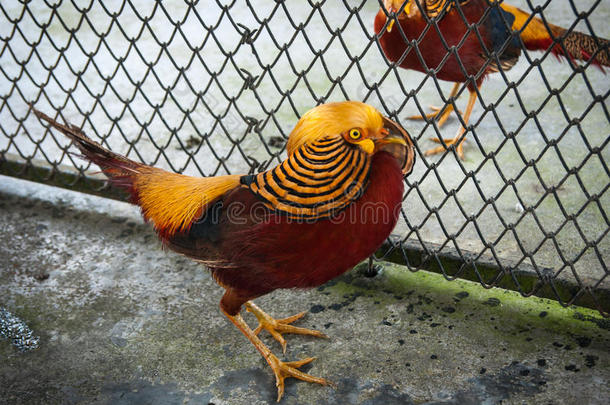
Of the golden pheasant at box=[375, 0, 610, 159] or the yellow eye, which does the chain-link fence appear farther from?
the yellow eye

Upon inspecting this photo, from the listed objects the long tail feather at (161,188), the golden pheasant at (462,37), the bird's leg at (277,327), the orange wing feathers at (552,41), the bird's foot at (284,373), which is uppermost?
the orange wing feathers at (552,41)

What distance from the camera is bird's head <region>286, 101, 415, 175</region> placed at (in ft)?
5.50

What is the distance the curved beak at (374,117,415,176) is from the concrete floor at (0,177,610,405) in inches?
32.3

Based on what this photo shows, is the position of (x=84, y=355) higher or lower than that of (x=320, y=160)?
lower

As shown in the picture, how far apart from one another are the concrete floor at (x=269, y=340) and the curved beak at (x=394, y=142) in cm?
82

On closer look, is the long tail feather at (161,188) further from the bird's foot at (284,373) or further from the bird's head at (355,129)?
the bird's foot at (284,373)

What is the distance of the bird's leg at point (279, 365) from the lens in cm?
210

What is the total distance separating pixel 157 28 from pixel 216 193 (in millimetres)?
4116

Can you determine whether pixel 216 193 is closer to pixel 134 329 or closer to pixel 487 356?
pixel 134 329

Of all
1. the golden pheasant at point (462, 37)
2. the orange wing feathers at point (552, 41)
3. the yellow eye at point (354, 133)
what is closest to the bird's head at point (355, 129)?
the yellow eye at point (354, 133)

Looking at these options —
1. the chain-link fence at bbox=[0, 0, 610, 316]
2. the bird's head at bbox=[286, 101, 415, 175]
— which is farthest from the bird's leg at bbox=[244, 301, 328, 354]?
the bird's head at bbox=[286, 101, 415, 175]

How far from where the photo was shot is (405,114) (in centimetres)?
418

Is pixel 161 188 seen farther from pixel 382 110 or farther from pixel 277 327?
pixel 382 110

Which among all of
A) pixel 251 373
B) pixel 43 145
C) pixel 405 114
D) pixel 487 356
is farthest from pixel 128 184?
pixel 405 114
